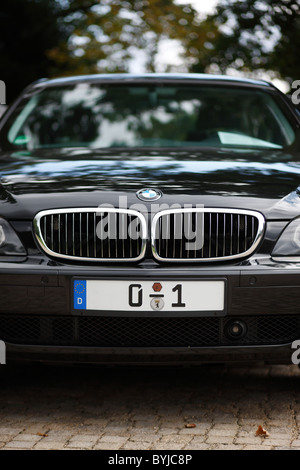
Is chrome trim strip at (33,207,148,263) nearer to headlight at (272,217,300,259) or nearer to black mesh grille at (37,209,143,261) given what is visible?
black mesh grille at (37,209,143,261)

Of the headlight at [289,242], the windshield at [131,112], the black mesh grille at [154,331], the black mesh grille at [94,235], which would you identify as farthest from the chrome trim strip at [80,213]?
the windshield at [131,112]

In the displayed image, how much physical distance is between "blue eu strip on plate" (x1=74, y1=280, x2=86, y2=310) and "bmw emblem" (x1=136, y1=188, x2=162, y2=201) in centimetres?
44

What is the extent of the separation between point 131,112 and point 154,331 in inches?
87.2

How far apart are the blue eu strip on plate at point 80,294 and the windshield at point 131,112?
1835 mm

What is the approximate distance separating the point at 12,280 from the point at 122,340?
0.52m

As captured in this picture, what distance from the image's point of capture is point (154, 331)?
3305 mm

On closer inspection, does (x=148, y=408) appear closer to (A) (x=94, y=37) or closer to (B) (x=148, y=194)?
(B) (x=148, y=194)

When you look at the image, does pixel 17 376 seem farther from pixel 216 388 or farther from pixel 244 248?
pixel 244 248

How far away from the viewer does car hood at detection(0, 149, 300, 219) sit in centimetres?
335

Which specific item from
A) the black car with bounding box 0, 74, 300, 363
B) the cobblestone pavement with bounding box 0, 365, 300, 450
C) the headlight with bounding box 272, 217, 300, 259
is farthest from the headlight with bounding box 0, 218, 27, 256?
the headlight with bounding box 272, 217, 300, 259

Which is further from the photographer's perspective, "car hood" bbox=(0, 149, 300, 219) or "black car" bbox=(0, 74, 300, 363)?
"car hood" bbox=(0, 149, 300, 219)

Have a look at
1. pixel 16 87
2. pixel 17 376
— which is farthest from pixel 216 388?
pixel 16 87

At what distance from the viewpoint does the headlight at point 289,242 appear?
10.8 feet

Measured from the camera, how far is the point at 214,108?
5.25m
